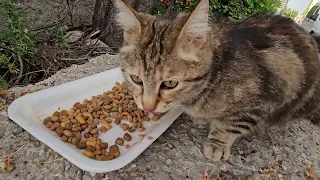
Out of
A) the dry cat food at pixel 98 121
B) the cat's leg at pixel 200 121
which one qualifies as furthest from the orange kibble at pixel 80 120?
the cat's leg at pixel 200 121

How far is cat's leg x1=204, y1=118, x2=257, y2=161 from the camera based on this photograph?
1.42m

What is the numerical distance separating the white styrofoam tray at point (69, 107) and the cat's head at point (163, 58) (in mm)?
182

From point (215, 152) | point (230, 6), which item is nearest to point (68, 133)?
point (215, 152)

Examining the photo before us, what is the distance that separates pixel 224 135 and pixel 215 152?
0.30ft

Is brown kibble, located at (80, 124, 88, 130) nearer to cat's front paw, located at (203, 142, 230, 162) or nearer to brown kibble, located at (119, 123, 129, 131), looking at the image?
brown kibble, located at (119, 123, 129, 131)

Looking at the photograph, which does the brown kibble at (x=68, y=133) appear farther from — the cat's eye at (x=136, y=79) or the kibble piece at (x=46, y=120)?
the cat's eye at (x=136, y=79)

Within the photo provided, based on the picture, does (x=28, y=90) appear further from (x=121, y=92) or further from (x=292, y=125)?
(x=292, y=125)

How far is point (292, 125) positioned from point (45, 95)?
1238 mm

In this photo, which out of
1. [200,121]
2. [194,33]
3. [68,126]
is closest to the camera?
[194,33]

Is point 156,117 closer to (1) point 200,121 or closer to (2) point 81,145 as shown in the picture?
(1) point 200,121

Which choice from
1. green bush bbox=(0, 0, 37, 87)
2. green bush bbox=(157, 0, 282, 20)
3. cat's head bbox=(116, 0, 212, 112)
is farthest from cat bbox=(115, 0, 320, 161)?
green bush bbox=(157, 0, 282, 20)

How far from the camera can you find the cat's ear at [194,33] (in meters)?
1.08

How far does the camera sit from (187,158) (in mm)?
1398

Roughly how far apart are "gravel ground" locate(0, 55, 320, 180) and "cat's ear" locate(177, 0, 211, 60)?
17.5 inches
